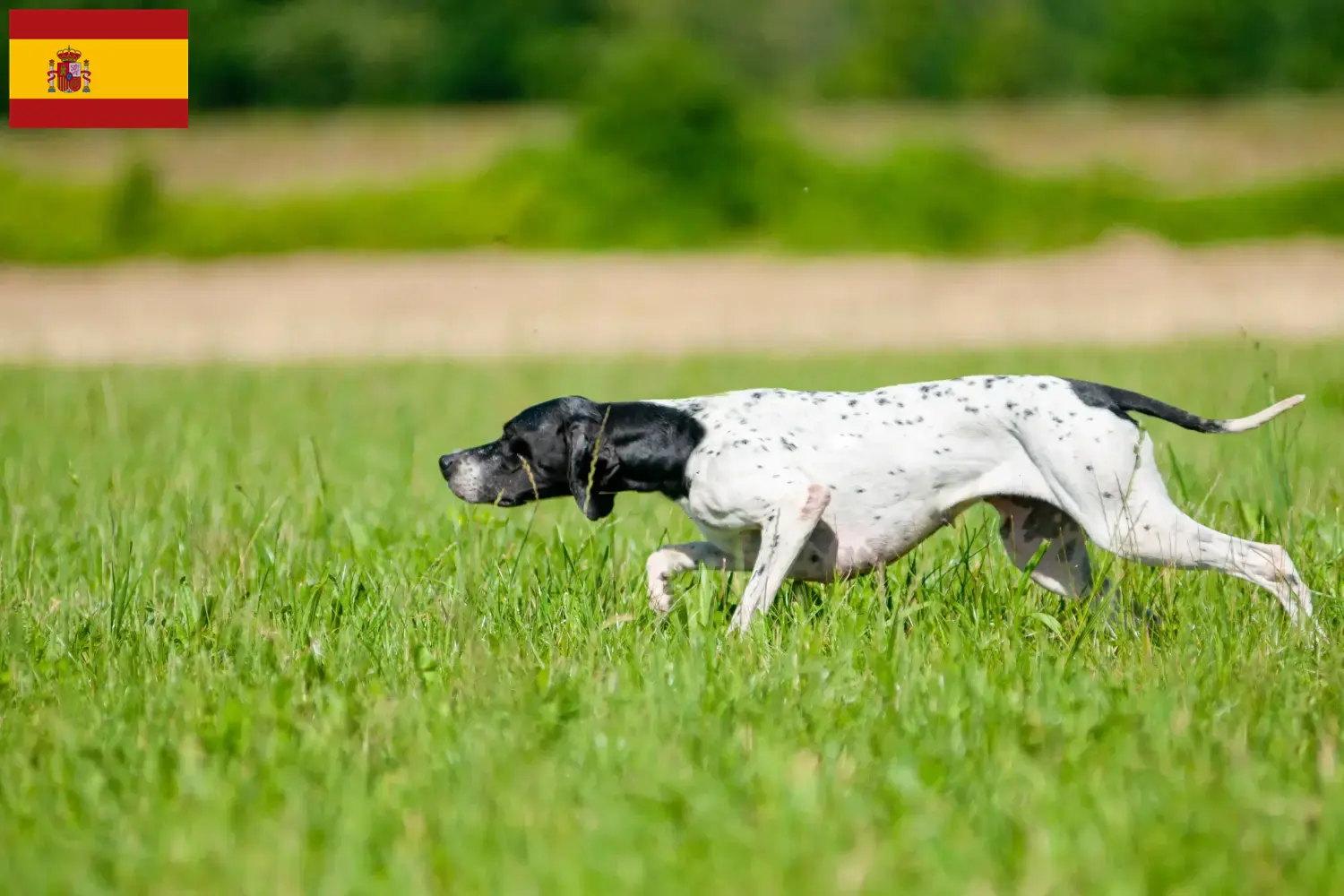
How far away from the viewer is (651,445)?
485cm

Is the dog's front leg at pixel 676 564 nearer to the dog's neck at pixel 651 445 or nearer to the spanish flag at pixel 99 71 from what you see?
the dog's neck at pixel 651 445

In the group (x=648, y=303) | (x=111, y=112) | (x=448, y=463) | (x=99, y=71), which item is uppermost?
(x=99, y=71)

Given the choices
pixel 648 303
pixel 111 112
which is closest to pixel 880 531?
pixel 111 112

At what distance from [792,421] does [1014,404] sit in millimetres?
712

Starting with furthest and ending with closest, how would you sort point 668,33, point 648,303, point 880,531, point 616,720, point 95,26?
point 668,33 → point 648,303 → point 95,26 → point 880,531 → point 616,720

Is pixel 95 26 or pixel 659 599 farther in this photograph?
pixel 95 26

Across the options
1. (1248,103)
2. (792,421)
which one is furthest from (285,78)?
(792,421)

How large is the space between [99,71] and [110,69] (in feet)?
0.22

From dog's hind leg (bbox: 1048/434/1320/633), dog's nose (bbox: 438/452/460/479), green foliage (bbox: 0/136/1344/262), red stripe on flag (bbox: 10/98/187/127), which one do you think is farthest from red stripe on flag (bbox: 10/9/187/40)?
green foliage (bbox: 0/136/1344/262)

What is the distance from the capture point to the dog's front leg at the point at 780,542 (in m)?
4.59

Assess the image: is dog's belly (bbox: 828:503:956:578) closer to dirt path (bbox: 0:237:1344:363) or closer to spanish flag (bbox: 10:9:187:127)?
spanish flag (bbox: 10:9:187:127)

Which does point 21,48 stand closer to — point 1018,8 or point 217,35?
point 217,35

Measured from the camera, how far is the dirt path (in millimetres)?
18656

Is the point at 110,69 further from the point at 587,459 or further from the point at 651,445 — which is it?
the point at 651,445
